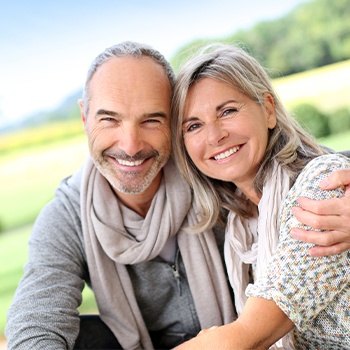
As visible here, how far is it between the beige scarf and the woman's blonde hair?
9 cm

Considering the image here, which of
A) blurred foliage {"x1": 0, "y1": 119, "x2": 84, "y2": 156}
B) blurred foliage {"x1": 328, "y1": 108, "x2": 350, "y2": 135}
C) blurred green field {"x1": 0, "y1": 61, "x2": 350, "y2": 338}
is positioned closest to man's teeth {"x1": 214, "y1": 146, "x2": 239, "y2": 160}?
blurred green field {"x1": 0, "y1": 61, "x2": 350, "y2": 338}

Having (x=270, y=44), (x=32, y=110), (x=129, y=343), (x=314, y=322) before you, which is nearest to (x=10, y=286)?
(x=32, y=110)

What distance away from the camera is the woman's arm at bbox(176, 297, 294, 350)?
4.70ft

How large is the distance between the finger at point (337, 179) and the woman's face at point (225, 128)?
1.22ft

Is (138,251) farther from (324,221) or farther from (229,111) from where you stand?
(324,221)

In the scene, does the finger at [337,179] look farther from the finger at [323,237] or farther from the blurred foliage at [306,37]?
the blurred foliage at [306,37]

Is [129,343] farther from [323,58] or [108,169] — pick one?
[323,58]

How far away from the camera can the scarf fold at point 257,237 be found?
176 cm

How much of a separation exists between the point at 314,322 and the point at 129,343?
809 mm

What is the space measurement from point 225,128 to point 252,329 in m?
0.70

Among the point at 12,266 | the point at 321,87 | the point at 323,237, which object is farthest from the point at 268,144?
the point at 321,87

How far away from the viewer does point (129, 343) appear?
2080 mm

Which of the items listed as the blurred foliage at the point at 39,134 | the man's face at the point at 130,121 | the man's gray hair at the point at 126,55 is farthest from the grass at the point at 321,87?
the man's face at the point at 130,121

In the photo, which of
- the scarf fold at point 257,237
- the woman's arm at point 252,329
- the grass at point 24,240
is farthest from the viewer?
the grass at point 24,240
